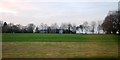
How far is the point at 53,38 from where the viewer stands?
11.8ft

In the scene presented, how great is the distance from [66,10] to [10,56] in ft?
4.06

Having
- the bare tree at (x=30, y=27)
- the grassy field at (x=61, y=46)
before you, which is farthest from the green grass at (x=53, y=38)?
the bare tree at (x=30, y=27)

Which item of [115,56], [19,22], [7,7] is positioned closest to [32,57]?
[19,22]

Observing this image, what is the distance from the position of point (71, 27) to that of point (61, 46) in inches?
15.6

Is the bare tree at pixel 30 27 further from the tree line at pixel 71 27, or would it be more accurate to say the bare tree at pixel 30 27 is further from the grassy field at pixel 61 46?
the grassy field at pixel 61 46

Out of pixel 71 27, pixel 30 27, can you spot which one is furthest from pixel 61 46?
pixel 30 27

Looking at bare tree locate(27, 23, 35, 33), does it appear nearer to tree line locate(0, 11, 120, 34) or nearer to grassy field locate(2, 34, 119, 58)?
tree line locate(0, 11, 120, 34)

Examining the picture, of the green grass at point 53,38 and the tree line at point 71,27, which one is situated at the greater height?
the tree line at point 71,27

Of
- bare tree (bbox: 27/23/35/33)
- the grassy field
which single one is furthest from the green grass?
bare tree (bbox: 27/23/35/33)

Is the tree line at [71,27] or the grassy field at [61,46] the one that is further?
the grassy field at [61,46]

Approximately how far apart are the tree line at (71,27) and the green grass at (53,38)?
0.08 meters

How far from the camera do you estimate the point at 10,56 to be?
3.64 m

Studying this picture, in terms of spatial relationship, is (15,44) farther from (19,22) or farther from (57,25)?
(57,25)

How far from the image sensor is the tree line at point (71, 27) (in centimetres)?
346
